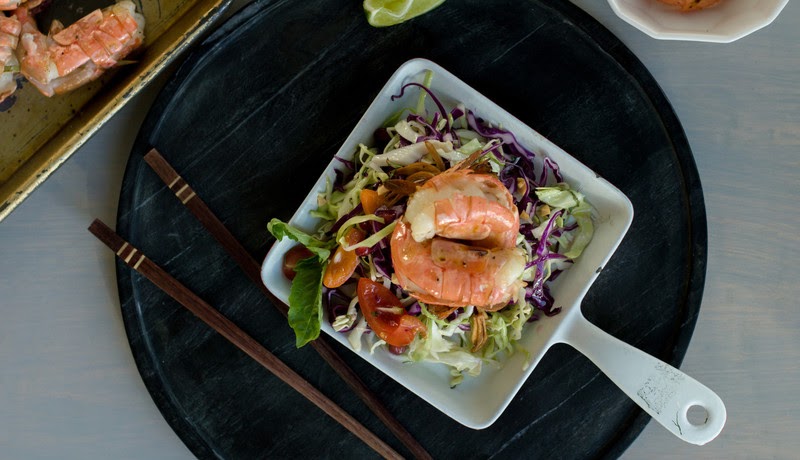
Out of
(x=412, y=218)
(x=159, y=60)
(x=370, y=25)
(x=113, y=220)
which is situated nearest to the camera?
(x=412, y=218)

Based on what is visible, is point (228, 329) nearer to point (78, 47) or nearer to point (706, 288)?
point (78, 47)

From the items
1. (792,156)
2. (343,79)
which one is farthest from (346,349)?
(792,156)

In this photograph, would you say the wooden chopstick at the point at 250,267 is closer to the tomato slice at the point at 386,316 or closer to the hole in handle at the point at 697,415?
the tomato slice at the point at 386,316

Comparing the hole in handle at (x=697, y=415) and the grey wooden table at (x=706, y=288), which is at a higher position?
the grey wooden table at (x=706, y=288)

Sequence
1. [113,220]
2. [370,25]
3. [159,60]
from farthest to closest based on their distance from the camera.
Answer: [113,220] < [370,25] < [159,60]

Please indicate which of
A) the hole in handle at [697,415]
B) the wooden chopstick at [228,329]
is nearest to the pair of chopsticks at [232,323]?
the wooden chopstick at [228,329]

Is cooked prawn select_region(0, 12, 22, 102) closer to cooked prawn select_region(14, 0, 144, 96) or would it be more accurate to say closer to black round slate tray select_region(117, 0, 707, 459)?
cooked prawn select_region(14, 0, 144, 96)

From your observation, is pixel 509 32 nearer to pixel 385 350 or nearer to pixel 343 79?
pixel 343 79
